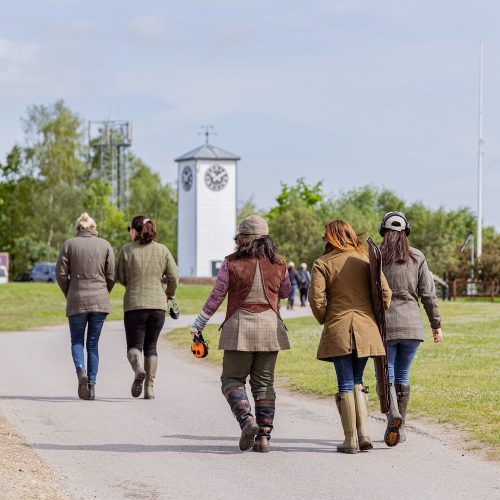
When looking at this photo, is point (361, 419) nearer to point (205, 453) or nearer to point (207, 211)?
point (205, 453)

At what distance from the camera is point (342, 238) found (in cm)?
991

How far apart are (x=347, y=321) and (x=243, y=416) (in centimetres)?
108

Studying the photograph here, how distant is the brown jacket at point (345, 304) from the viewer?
383 inches

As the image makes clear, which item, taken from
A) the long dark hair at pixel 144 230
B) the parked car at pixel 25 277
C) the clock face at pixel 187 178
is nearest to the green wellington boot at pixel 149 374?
the long dark hair at pixel 144 230

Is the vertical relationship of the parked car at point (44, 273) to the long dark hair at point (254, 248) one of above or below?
below

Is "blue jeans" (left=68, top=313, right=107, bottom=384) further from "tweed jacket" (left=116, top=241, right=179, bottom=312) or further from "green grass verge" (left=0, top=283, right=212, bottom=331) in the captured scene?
"green grass verge" (left=0, top=283, right=212, bottom=331)

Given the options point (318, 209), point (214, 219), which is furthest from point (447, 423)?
point (318, 209)

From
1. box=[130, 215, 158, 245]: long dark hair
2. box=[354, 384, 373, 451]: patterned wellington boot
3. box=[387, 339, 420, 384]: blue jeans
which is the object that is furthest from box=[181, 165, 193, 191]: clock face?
box=[354, 384, 373, 451]: patterned wellington boot

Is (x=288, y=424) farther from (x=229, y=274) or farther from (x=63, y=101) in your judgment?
(x=63, y=101)

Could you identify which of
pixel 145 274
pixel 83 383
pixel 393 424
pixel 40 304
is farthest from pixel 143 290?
pixel 40 304

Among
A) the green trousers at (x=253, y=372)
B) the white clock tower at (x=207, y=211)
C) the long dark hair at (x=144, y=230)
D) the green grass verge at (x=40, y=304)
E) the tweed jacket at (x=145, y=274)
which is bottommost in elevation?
the green grass verge at (x=40, y=304)

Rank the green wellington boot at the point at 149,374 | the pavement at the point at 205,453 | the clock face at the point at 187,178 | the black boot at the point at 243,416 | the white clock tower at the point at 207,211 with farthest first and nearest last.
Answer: the clock face at the point at 187,178
the white clock tower at the point at 207,211
the green wellington boot at the point at 149,374
the black boot at the point at 243,416
the pavement at the point at 205,453

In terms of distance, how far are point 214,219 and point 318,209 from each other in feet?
58.1

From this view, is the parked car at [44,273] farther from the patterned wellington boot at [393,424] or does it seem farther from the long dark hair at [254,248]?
the patterned wellington boot at [393,424]
